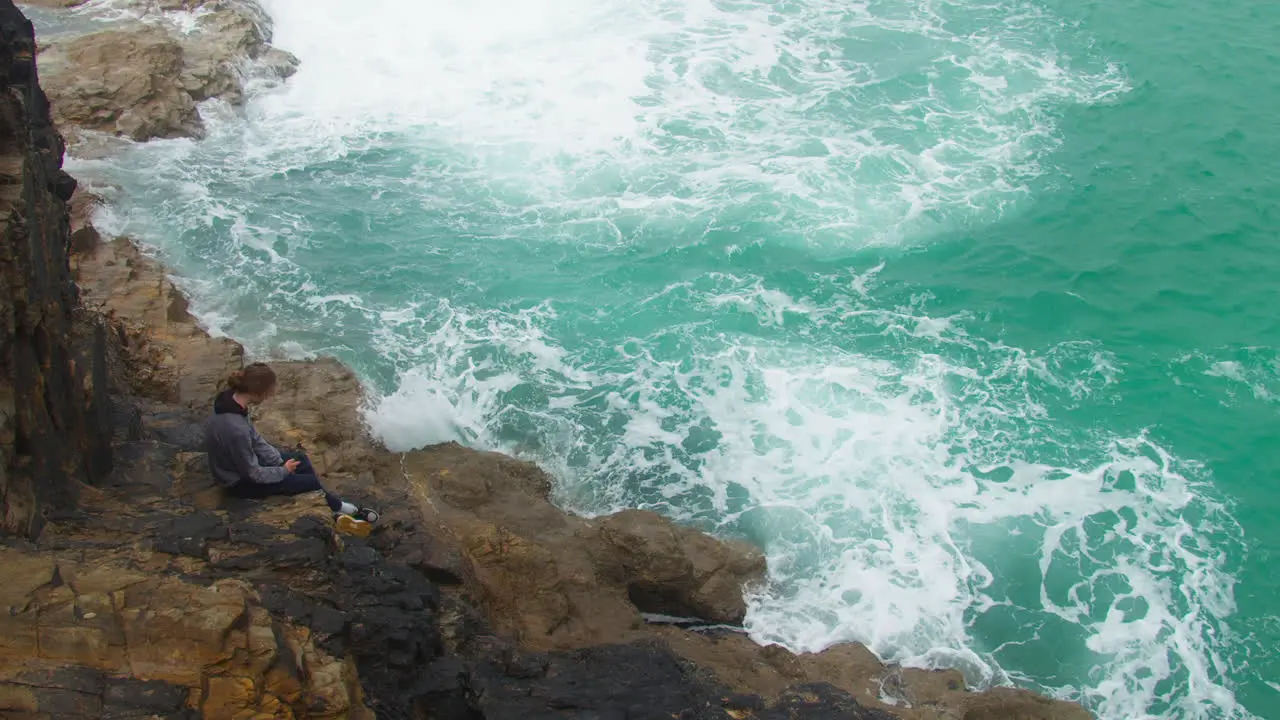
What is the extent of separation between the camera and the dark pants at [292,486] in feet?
29.8

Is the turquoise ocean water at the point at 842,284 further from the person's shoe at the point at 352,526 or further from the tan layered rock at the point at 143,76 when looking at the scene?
the person's shoe at the point at 352,526

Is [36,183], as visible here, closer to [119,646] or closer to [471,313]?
[119,646]

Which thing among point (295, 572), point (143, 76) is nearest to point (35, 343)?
point (295, 572)

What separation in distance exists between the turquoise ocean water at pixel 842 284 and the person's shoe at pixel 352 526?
458 centimetres

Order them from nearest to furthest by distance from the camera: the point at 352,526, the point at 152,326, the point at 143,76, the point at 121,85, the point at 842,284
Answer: the point at 352,526
the point at 152,326
the point at 842,284
the point at 121,85
the point at 143,76

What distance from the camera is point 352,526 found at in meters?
9.82

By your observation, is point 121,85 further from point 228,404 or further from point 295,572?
point 295,572

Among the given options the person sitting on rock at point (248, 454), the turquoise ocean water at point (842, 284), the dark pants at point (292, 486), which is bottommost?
the turquoise ocean water at point (842, 284)

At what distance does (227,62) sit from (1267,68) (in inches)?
1035

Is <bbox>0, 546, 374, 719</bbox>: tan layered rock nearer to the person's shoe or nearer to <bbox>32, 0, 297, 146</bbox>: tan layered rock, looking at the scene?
the person's shoe

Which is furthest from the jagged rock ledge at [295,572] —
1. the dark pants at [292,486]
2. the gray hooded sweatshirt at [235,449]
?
the gray hooded sweatshirt at [235,449]

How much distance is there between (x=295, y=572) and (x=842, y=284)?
13.1 metres

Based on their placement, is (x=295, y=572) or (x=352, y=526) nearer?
(x=295, y=572)

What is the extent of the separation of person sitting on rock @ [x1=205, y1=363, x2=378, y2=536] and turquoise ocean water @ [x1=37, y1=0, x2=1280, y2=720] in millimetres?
4992
